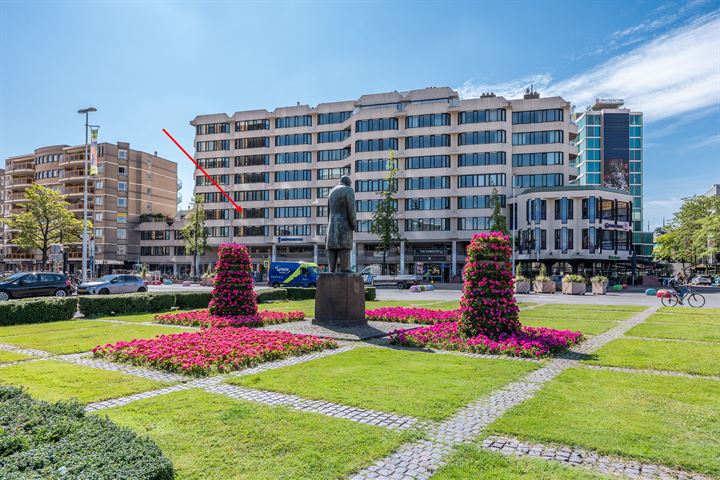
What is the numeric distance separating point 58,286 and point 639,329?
2917cm

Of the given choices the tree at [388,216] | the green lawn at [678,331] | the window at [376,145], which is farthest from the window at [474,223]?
the green lawn at [678,331]

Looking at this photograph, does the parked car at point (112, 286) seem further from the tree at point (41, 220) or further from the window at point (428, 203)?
the window at point (428, 203)

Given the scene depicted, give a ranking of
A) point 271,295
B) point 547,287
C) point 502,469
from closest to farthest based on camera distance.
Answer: point 502,469, point 271,295, point 547,287

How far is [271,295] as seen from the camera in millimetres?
28344

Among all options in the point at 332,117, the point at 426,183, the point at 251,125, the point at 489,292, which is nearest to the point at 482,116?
the point at 426,183

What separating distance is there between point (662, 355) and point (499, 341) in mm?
3606

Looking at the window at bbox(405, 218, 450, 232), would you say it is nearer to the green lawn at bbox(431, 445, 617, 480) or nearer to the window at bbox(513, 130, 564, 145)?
the window at bbox(513, 130, 564, 145)

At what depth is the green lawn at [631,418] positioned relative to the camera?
5.45 metres

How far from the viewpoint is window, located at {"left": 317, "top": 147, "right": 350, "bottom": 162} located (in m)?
72.1

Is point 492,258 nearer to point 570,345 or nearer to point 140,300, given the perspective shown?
point 570,345

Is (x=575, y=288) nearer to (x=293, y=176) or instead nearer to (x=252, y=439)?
(x=252, y=439)

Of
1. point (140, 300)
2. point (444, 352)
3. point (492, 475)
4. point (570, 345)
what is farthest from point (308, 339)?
point (140, 300)

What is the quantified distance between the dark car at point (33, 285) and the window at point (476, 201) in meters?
48.3

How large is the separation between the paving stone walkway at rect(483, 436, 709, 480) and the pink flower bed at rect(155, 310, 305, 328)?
11.8m
